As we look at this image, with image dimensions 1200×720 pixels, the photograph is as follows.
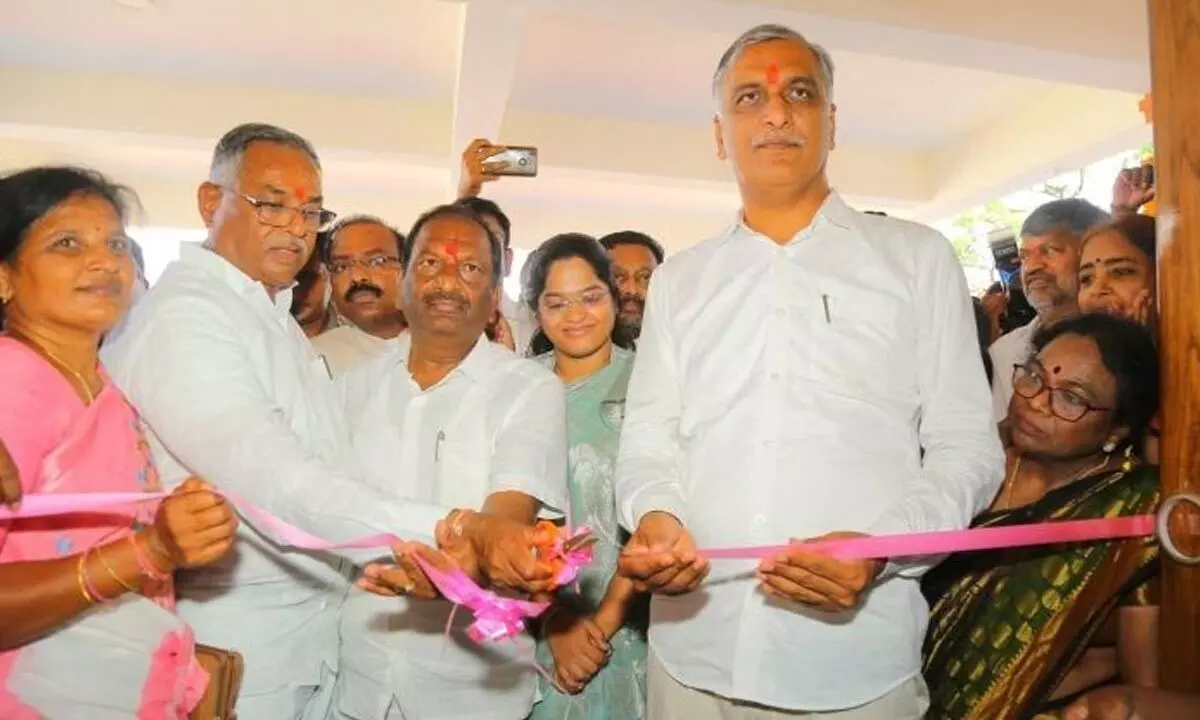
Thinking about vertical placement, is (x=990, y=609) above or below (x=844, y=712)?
above

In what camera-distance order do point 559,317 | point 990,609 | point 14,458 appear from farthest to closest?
point 559,317 → point 990,609 → point 14,458

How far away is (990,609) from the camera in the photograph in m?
2.19

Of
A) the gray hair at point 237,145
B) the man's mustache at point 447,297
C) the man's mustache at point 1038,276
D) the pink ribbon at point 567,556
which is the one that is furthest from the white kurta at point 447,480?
the man's mustache at point 1038,276

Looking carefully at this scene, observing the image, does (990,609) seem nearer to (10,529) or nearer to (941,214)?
(10,529)

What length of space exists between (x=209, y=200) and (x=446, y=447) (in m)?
0.83

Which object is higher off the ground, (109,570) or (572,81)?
(572,81)

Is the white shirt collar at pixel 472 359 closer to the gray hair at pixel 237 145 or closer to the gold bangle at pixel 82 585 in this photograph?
the gray hair at pixel 237 145

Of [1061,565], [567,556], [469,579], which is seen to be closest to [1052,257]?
[1061,565]

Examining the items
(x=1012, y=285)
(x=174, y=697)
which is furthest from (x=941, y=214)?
(x=174, y=697)

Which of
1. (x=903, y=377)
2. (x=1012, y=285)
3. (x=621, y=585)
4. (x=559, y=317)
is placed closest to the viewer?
(x=903, y=377)

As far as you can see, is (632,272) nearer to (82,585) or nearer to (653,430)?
(653,430)

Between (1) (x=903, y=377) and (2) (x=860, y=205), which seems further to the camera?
(2) (x=860, y=205)

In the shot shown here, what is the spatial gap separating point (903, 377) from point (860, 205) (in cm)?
807

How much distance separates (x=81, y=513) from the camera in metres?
1.69
